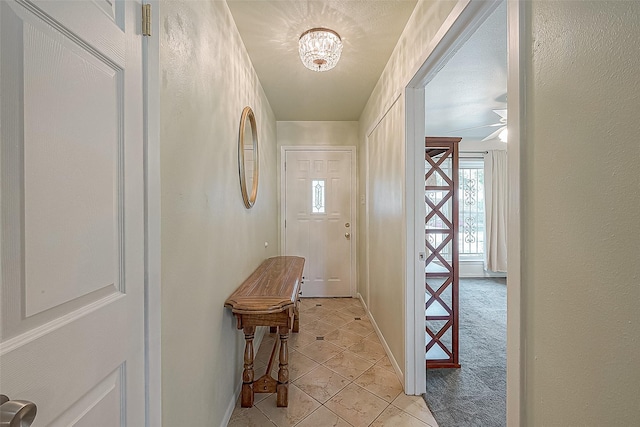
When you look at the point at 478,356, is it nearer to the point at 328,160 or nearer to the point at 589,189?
the point at 589,189

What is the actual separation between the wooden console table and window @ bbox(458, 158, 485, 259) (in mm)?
4019

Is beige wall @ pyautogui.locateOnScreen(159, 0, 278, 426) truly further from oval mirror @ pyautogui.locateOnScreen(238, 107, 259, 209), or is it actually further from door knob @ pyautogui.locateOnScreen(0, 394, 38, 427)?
door knob @ pyautogui.locateOnScreen(0, 394, 38, 427)

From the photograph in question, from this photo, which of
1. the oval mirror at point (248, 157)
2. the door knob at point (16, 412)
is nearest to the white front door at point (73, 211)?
the door knob at point (16, 412)

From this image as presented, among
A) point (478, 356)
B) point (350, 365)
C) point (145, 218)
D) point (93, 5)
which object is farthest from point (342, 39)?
point (478, 356)

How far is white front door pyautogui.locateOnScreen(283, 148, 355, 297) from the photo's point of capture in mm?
3832

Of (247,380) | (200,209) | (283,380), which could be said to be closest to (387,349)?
(283,380)

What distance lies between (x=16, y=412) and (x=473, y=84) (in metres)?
3.41

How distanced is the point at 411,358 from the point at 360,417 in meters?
0.49

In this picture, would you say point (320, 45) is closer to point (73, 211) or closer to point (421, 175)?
point (421, 175)

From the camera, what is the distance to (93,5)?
0.63m

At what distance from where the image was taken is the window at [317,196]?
3.84 metres

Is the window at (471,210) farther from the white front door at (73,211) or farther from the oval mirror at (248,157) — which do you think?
the white front door at (73,211)

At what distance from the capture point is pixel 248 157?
7.11 ft

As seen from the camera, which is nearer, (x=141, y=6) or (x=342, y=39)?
(x=141, y=6)
